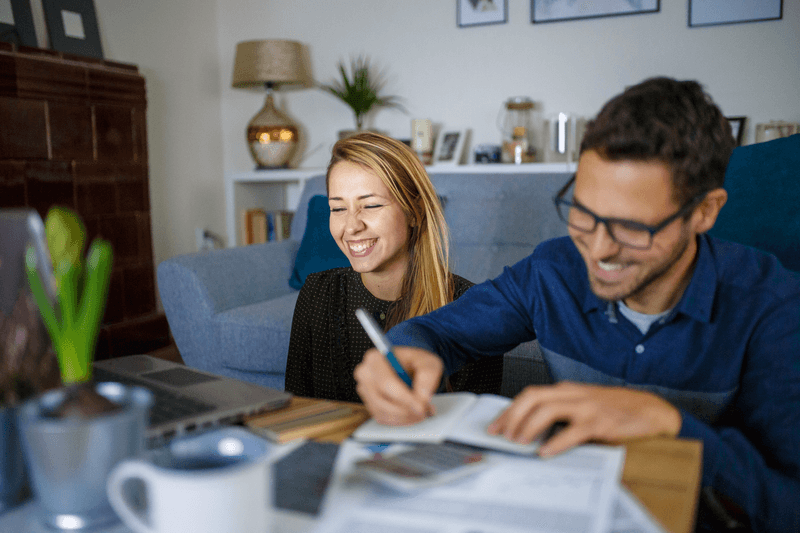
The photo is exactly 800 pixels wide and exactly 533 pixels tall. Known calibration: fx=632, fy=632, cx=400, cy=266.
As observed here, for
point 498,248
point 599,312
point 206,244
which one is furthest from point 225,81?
point 599,312

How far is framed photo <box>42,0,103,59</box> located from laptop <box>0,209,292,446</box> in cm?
245

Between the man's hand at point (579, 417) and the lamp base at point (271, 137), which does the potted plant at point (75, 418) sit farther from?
the lamp base at point (271, 137)

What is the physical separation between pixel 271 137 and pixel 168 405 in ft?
9.53

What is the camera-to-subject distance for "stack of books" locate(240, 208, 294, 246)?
11.5 ft

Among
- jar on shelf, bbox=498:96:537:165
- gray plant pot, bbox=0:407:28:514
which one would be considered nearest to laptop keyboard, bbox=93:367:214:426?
gray plant pot, bbox=0:407:28:514

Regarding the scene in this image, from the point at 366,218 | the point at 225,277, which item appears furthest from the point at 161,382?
the point at 225,277

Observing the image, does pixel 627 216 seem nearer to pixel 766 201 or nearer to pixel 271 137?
pixel 766 201

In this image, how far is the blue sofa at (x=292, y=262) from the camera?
1364 millimetres

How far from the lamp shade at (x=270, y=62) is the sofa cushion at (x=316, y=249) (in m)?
1.11

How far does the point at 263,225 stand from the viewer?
3514mm

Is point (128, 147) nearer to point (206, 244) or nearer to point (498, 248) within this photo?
point (206, 244)

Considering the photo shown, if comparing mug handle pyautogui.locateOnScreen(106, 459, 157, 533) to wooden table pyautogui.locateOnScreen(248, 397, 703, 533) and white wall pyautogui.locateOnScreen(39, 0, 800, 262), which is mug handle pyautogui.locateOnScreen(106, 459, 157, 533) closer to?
wooden table pyautogui.locateOnScreen(248, 397, 703, 533)

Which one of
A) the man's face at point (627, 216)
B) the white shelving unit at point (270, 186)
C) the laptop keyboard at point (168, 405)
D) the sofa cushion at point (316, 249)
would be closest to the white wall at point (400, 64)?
the white shelving unit at point (270, 186)

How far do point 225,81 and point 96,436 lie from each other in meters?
Result: 3.71
